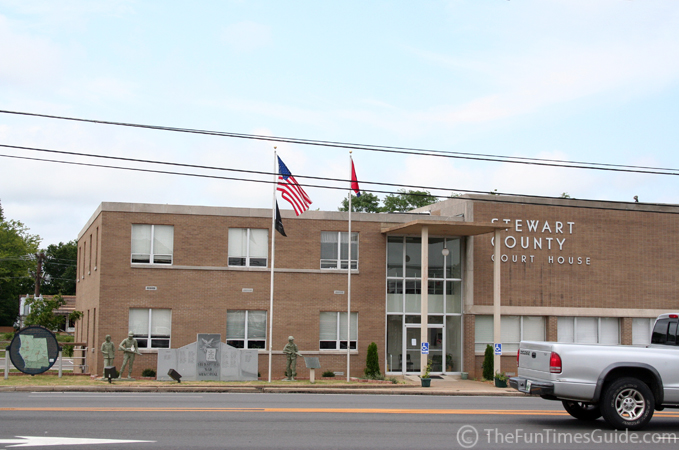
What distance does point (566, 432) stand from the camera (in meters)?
12.1

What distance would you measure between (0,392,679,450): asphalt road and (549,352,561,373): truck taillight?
1033mm

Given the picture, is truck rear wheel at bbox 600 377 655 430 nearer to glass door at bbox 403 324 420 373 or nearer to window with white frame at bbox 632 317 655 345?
glass door at bbox 403 324 420 373

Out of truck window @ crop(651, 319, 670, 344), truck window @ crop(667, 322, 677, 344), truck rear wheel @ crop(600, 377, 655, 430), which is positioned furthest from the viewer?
truck window @ crop(651, 319, 670, 344)

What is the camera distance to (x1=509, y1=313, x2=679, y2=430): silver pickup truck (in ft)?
39.8

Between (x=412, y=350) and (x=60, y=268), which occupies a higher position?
(x=60, y=268)

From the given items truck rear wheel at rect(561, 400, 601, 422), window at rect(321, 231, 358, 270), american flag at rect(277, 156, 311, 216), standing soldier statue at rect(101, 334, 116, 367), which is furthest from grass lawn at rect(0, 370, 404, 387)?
truck rear wheel at rect(561, 400, 601, 422)

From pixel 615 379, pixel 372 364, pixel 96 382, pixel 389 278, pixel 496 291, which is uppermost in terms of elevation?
pixel 389 278

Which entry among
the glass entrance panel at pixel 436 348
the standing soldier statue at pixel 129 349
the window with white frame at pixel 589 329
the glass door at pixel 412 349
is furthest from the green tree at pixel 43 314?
the window with white frame at pixel 589 329

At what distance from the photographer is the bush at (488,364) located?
27.9 m

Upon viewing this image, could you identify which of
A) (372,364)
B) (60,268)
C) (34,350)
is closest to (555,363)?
(372,364)

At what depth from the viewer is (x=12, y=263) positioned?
79375 millimetres

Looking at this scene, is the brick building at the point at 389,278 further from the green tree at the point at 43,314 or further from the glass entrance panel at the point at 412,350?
the green tree at the point at 43,314

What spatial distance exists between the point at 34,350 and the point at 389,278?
13.6 m

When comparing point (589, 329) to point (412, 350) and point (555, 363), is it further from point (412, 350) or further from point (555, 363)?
point (555, 363)
